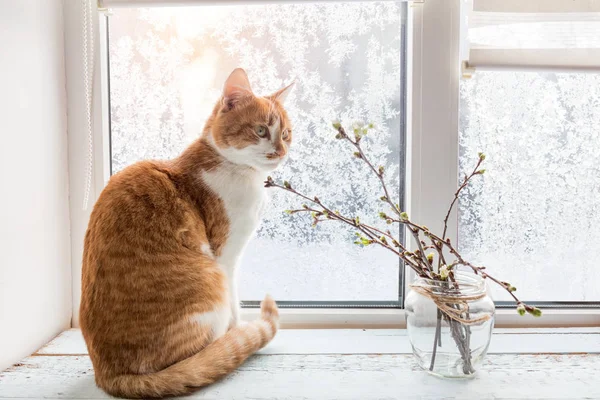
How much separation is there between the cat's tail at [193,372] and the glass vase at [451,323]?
34 centimetres

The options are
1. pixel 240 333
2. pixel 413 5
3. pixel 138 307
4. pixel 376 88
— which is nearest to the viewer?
pixel 138 307

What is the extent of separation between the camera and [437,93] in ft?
4.23

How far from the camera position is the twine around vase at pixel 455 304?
40.0 inches

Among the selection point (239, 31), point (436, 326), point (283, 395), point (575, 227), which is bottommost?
point (283, 395)

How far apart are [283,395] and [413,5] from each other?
0.89 m

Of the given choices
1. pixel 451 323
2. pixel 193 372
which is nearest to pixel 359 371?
pixel 451 323

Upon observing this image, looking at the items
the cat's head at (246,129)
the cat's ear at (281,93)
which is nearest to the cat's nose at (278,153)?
the cat's head at (246,129)

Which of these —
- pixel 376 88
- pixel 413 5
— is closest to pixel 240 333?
pixel 376 88

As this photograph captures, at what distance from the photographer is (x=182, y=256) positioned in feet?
3.40

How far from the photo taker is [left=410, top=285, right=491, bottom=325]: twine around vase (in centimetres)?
102

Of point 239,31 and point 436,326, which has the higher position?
point 239,31

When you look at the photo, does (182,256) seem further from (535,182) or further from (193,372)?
(535,182)

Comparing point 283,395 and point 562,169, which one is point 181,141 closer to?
point 283,395

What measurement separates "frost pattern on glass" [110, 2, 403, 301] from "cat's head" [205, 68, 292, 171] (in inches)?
9.2
